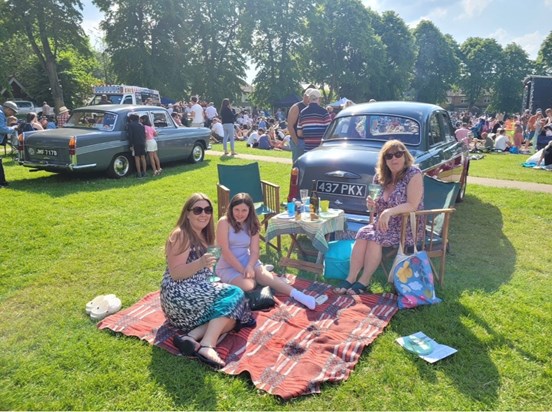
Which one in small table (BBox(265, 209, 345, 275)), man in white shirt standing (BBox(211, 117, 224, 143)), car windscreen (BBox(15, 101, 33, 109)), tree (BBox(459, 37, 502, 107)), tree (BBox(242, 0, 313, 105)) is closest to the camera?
small table (BBox(265, 209, 345, 275))

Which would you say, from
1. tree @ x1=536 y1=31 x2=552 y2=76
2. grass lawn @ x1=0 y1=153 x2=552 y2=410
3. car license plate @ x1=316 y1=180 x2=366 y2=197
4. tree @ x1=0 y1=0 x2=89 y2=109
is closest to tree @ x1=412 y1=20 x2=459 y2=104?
tree @ x1=536 y1=31 x2=552 y2=76

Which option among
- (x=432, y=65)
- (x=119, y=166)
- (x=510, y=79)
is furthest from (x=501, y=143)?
(x=510, y=79)

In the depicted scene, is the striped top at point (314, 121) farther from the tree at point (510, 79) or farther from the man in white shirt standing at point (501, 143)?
the tree at point (510, 79)

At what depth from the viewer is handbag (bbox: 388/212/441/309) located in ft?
13.5

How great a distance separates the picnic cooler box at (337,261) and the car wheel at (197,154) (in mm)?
8618

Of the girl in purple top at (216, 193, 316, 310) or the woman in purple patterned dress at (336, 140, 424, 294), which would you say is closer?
the girl in purple top at (216, 193, 316, 310)

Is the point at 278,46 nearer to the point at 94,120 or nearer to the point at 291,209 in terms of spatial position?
the point at 94,120

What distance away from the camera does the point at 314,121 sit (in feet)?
24.7

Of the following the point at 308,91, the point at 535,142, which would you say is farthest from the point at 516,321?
the point at 535,142

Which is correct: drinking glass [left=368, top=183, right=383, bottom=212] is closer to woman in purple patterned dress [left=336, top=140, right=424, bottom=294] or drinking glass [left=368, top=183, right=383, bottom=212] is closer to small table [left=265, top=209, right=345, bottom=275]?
woman in purple patterned dress [left=336, top=140, right=424, bottom=294]

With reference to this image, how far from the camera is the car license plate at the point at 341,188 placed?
5.39 metres

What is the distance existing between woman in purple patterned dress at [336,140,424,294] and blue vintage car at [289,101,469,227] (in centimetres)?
84

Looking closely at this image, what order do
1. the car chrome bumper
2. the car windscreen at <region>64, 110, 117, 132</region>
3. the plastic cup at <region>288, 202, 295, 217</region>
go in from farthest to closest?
the car windscreen at <region>64, 110, 117, 132</region> → the car chrome bumper → the plastic cup at <region>288, 202, 295, 217</region>

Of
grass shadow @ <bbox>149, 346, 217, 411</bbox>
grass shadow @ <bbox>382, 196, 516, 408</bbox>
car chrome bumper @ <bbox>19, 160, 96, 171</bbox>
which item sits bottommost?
grass shadow @ <bbox>382, 196, 516, 408</bbox>
